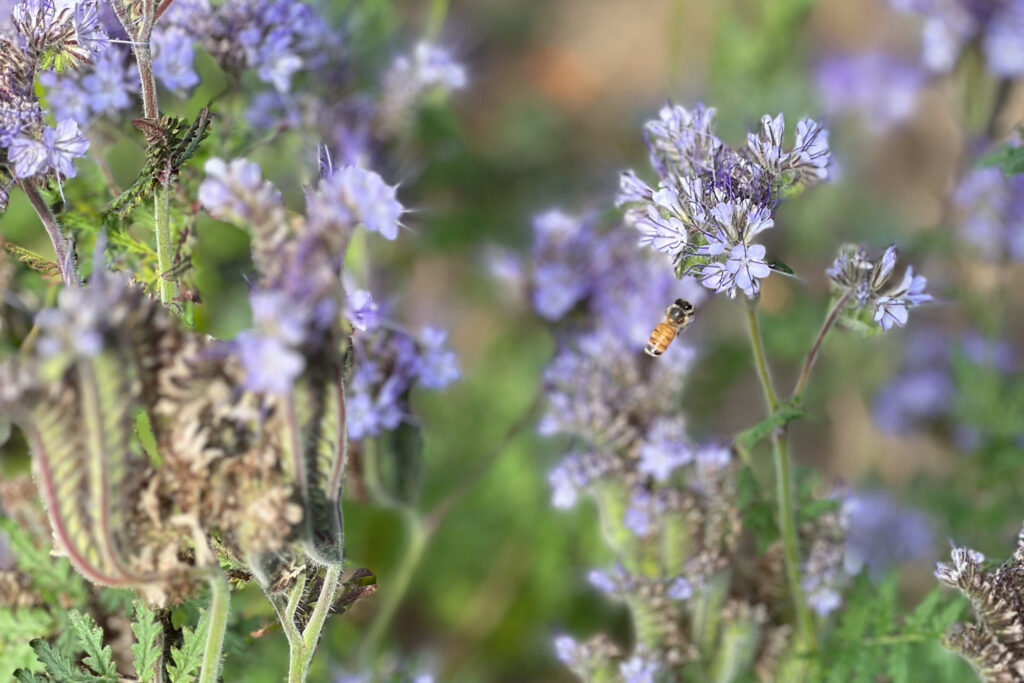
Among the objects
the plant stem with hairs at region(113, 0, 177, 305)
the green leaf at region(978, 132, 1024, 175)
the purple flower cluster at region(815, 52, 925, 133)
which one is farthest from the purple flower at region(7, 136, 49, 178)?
the purple flower cluster at region(815, 52, 925, 133)

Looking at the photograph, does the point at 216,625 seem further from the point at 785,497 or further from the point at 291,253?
the point at 785,497

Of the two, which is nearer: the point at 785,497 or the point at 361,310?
the point at 361,310

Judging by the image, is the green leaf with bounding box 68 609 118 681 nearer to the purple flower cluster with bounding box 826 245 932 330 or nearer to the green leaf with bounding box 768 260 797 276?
the green leaf with bounding box 768 260 797 276

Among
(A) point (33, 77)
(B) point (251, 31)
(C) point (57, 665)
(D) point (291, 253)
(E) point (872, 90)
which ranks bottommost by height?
(C) point (57, 665)

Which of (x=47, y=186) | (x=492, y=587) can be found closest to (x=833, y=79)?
(x=492, y=587)

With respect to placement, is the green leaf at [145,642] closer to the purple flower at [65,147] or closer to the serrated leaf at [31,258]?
the serrated leaf at [31,258]

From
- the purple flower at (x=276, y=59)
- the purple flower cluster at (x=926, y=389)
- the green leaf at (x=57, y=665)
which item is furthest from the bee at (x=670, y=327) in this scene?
the purple flower cluster at (x=926, y=389)

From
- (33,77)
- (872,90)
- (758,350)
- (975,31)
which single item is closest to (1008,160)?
(758,350)
